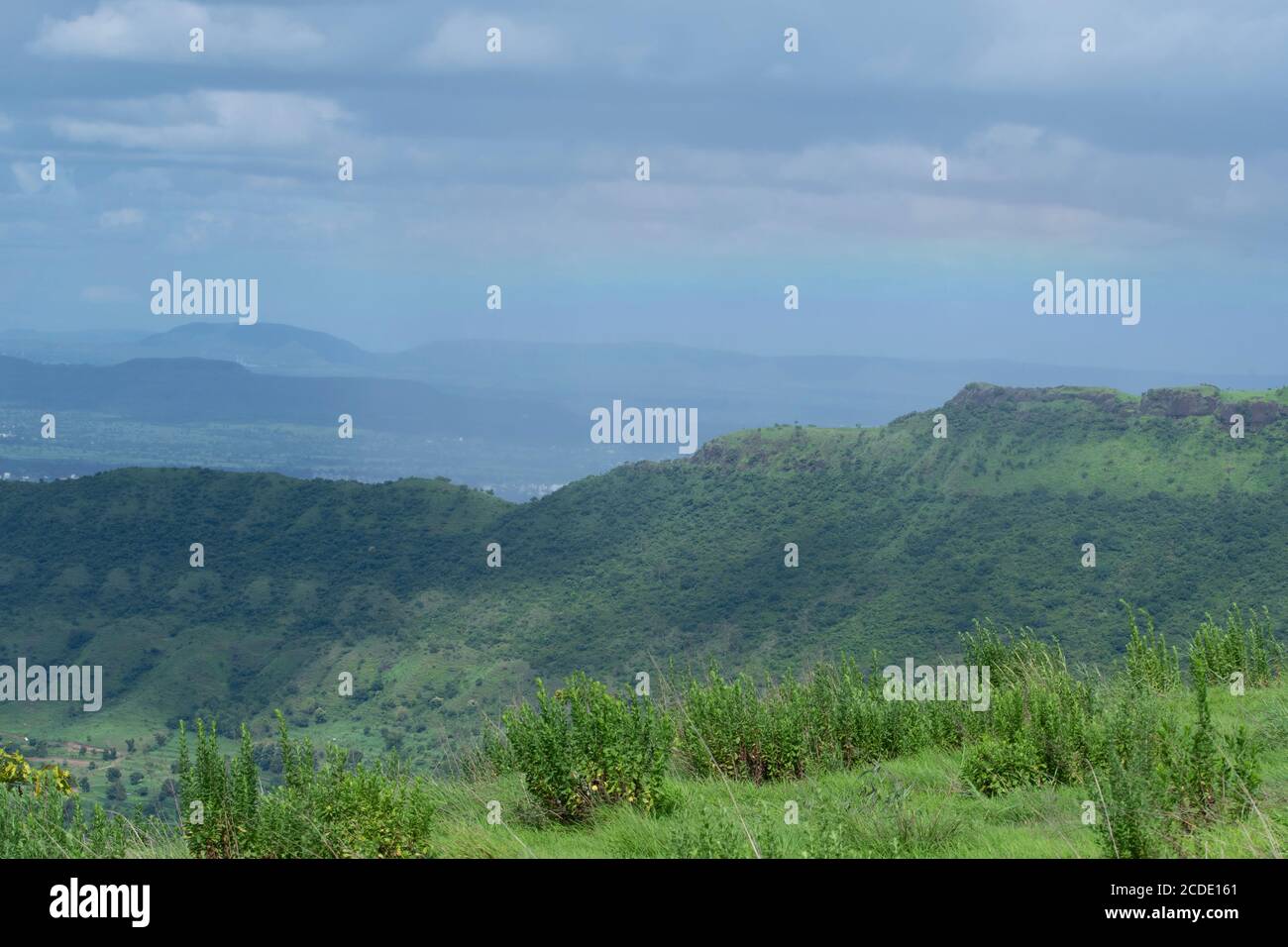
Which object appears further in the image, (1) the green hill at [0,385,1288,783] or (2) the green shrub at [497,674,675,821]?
(1) the green hill at [0,385,1288,783]

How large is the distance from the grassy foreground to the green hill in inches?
1467

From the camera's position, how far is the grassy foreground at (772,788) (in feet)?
22.6

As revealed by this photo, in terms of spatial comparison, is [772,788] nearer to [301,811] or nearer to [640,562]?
[301,811]

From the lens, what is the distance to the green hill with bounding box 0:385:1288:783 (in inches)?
2141

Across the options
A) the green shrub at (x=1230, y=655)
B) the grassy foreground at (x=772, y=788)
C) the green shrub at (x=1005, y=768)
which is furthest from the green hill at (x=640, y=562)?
the green shrub at (x=1005, y=768)

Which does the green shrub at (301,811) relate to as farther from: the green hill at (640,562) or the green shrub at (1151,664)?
the green hill at (640,562)

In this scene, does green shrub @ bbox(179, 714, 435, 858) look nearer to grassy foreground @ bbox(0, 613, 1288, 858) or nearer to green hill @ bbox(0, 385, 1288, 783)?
grassy foreground @ bbox(0, 613, 1288, 858)

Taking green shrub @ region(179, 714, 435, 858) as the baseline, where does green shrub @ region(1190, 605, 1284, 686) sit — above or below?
above

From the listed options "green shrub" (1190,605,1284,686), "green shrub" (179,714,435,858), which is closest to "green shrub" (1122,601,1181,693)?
"green shrub" (1190,605,1284,686)

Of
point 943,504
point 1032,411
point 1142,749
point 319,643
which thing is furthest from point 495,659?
point 1142,749

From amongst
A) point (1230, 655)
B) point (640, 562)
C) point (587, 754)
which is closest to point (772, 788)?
point (587, 754)

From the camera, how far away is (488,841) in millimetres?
7270
